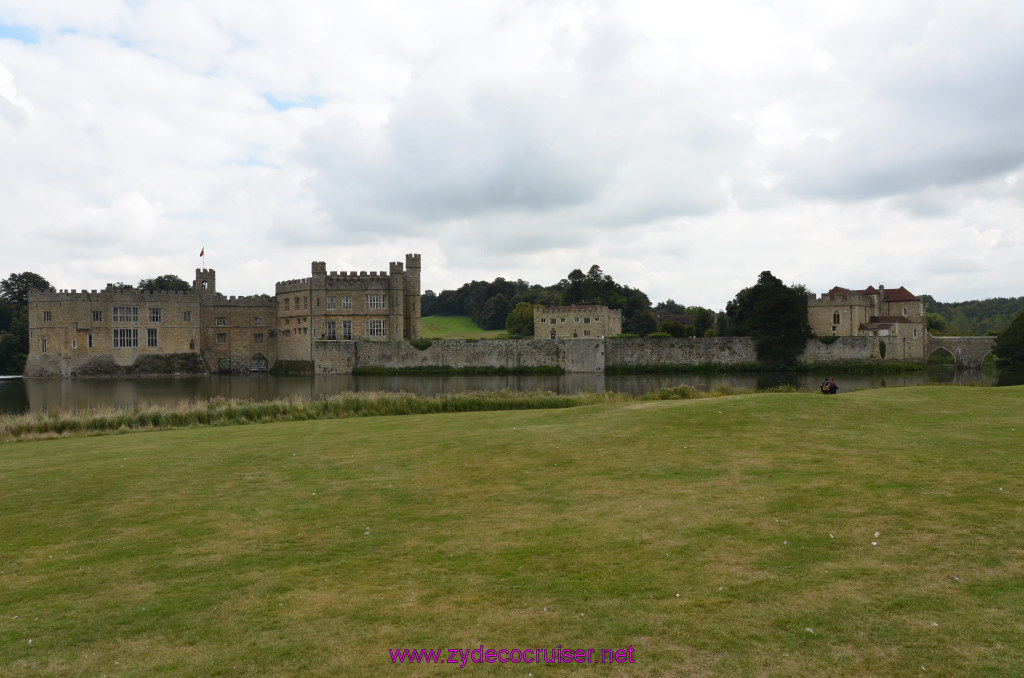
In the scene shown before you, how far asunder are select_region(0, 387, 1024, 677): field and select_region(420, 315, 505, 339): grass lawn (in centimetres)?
8106


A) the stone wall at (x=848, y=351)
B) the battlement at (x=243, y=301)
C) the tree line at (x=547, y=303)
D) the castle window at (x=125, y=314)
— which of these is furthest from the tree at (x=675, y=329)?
the castle window at (x=125, y=314)

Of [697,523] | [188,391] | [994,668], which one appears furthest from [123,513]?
[188,391]

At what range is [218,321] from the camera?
2557 inches

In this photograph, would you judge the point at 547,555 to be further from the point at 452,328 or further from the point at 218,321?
the point at 452,328

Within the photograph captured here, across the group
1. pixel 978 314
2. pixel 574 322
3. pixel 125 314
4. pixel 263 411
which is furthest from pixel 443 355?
pixel 978 314

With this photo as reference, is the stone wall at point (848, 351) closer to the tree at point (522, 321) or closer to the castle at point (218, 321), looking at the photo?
the castle at point (218, 321)

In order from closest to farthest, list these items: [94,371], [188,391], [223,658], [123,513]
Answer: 1. [223,658]
2. [123,513]
3. [188,391]
4. [94,371]

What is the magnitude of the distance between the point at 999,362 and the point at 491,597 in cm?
6910

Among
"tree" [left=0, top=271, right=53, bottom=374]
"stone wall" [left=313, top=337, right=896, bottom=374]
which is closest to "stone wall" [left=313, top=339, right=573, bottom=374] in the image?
"stone wall" [left=313, top=337, right=896, bottom=374]

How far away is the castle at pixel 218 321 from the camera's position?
58906 millimetres

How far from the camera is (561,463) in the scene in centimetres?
1216

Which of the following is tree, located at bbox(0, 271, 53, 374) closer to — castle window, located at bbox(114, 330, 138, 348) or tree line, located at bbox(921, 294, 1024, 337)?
castle window, located at bbox(114, 330, 138, 348)

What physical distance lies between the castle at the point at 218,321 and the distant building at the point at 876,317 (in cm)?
3870

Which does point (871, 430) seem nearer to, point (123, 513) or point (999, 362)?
point (123, 513)
